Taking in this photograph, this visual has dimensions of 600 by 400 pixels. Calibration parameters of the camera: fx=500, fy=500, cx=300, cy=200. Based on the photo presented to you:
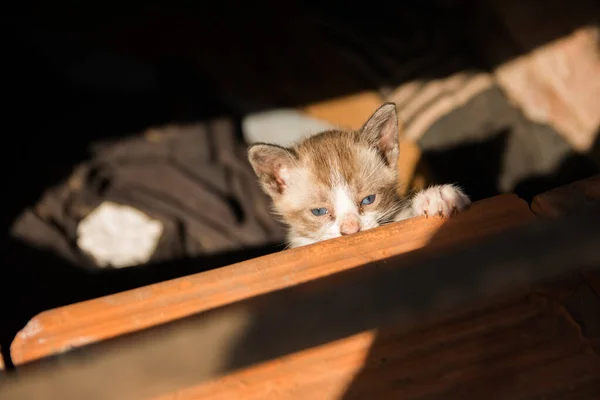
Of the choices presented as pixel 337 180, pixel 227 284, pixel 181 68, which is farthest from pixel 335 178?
pixel 181 68

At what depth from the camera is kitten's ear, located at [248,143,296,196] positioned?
1537mm

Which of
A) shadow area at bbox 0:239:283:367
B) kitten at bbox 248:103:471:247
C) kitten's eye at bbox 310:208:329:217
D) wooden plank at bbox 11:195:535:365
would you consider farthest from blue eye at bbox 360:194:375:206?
shadow area at bbox 0:239:283:367

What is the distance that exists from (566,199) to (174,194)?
1.75 m

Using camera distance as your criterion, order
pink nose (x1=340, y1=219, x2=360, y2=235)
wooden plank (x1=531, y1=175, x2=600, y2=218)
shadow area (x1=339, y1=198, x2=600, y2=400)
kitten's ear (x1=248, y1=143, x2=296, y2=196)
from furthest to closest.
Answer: kitten's ear (x1=248, y1=143, x2=296, y2=196), pink nose (x1=340, y1=219, x2=360, y2=235), wooden plank (x1=531, y1=175, x2=600, y2=218), shadow area (x1=339, y1=198, x2=600, y2=400)

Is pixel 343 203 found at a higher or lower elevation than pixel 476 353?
lower

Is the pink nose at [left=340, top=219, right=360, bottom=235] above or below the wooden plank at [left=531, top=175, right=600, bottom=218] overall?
below

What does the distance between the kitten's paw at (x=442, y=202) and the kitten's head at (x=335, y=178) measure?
0.28 m

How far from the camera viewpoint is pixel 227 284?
37.4 inches

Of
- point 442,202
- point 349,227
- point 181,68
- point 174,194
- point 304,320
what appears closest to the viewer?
point 304,320

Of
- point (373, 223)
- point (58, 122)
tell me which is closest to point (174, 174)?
point (58, 122)

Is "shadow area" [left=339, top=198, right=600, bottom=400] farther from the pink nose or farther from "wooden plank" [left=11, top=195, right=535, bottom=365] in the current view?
the pink nose

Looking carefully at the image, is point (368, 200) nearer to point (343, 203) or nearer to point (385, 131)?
point (343, 203)

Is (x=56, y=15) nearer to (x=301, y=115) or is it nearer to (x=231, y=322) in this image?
(x=301, y=115)

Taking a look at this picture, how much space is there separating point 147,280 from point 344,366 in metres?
1.50
